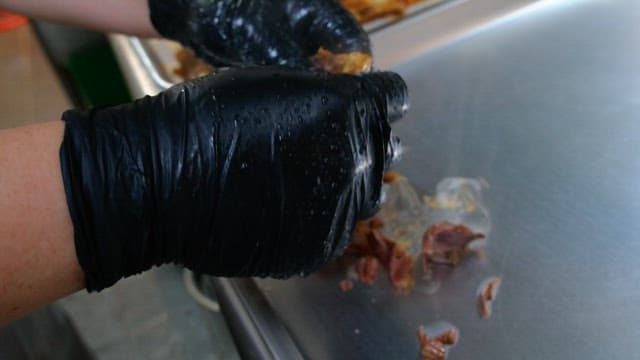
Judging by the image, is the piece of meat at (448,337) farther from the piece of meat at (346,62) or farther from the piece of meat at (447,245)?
the piece of meat at (346,62)

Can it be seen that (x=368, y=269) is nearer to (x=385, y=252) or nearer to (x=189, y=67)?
(x=385, y=252)

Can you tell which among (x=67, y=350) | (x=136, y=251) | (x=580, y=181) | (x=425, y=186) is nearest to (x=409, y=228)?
(x=425, y=186)

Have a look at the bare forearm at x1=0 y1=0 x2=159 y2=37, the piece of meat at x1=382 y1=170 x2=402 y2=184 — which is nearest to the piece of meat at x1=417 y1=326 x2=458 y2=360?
the piece of meat at x1=382 y1=170 x2=402 y2=184

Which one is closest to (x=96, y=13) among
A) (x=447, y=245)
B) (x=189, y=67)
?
(x=189, y=67)

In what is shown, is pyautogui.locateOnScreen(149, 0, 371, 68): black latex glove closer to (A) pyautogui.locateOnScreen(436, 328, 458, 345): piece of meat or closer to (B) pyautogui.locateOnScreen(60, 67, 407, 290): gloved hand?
(B) pyautogui.locateOnScreen(60, 67, 407, 290): gloved hand

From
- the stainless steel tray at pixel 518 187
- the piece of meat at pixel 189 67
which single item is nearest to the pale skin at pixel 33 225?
the stainless steel tray at pixel 518 187

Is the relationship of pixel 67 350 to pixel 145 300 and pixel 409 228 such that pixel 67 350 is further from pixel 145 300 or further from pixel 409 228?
pixel 409 228
